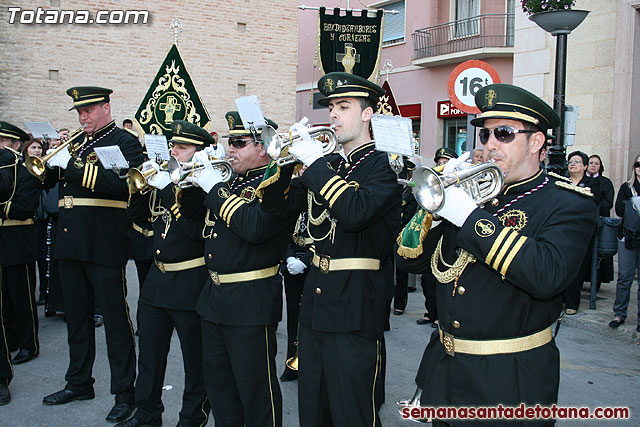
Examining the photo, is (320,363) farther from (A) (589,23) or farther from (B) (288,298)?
(A) (589,23)

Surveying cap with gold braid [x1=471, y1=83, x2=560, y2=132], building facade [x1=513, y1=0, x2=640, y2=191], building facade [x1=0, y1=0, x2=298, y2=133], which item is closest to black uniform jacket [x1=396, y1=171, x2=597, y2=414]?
cap with gold braid [x1=471, y1=83, x2=560, y2=132]

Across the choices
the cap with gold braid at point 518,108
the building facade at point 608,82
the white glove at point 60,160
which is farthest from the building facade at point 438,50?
the cap with gold braid at point 518,108

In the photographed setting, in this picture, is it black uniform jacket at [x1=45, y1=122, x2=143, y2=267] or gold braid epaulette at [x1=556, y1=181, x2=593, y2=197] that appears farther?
black uniform jacket at [x1=45, y1=122, x2=143, y2=267]

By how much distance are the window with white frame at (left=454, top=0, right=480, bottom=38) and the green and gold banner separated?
1201cm

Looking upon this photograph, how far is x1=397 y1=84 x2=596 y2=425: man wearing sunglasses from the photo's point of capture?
238cm

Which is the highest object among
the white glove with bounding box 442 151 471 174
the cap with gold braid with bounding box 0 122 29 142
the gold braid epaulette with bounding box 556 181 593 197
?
the cap with gold braid with bounding box 0 122 29 142

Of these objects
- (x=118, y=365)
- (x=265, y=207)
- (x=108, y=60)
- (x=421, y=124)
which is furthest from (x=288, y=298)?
(x=421, y=124)

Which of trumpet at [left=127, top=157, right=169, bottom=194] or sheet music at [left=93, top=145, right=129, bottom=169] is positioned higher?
sheet music at [left=93, top=145, right=129, bottom=169]

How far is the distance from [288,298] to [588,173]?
17.5 feet

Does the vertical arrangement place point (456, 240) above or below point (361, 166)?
below

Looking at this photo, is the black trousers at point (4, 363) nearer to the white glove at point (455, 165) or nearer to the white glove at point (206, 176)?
the white glove at point (206, 176)

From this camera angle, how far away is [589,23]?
10.8 metres

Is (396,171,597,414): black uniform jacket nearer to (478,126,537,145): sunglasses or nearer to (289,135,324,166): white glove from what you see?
(478,126,537,145): sunglasses

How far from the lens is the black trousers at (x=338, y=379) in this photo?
317cm
